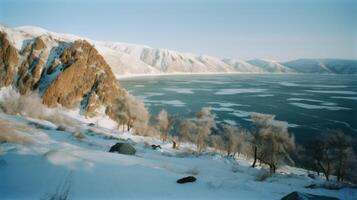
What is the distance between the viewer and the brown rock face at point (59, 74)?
197ft

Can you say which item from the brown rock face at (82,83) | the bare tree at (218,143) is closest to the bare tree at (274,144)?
the bare tree at (218,143)

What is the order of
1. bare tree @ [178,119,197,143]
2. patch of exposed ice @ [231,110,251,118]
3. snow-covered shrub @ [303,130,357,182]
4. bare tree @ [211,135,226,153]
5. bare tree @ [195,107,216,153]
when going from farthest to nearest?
1. patch of exposed ice @ [231,110,251,118]
2. bare tree @ [211,135,226,153]
3. bare tree @ [178,119,197,143]
4. bare tree @ [195,107,216,153]
5. snow-covered shrub @ [303,130,357,182]

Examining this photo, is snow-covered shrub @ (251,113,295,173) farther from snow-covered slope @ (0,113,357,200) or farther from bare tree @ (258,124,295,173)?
snow-covered slope @ (0,113,357,200)

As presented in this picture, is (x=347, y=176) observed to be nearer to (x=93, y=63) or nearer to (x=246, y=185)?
(x=246, y=185)

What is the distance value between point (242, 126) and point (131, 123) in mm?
20701

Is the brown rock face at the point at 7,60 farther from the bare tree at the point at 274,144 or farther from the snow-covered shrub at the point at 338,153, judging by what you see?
the snow-covered shrub at the point at 338,153

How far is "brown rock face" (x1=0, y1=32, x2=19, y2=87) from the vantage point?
5938 centimetres

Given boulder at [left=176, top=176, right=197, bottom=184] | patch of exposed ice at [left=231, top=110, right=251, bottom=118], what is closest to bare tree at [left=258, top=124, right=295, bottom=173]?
boulder at [left=176, top=176, right=197, bottom=184]

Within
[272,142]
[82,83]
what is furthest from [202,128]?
[82,83]

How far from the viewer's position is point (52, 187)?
25.3ft

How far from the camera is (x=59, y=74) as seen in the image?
61.8 meters

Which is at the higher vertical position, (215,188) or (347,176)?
(215,188)

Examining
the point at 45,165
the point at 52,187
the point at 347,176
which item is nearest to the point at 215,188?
the point at 52,187

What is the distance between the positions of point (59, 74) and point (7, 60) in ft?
37.3
